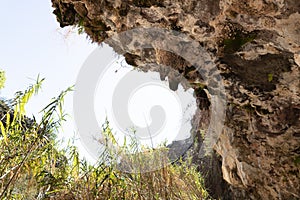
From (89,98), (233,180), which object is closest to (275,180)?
(233,180)

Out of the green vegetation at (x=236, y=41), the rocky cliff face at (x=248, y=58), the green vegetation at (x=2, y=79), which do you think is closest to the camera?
the rocky cliff face at (x=248, y=58)

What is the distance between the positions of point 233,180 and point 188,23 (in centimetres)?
197

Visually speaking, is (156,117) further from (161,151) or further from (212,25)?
(212,25)

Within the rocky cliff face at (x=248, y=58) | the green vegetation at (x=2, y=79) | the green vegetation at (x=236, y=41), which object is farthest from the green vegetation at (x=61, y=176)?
the green vegetation at (x=2, y=79)

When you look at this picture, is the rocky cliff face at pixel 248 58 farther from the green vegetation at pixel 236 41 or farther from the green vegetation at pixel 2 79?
the green vegetation at pixel 2 79

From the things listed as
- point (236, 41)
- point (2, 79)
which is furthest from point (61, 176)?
point (2, 79)

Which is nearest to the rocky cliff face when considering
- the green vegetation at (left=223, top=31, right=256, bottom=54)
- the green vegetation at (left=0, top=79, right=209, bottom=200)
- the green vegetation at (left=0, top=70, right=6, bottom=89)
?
the green vegetation at (left=223, top=31, right=256, bottom=54)

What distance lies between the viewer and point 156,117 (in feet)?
11.0

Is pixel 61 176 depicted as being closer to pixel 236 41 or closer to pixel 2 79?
pixel 236 41

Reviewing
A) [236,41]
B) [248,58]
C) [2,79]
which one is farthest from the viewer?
[2,79]

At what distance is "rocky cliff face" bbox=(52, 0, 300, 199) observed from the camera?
7.23 ft

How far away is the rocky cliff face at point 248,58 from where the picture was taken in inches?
86.7

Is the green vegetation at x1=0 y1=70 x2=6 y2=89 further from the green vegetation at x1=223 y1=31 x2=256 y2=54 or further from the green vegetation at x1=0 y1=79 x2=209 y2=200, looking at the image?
the green vegetation at x1=223 y1=31 x2=256 y2=54

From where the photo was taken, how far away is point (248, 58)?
2.56 m
